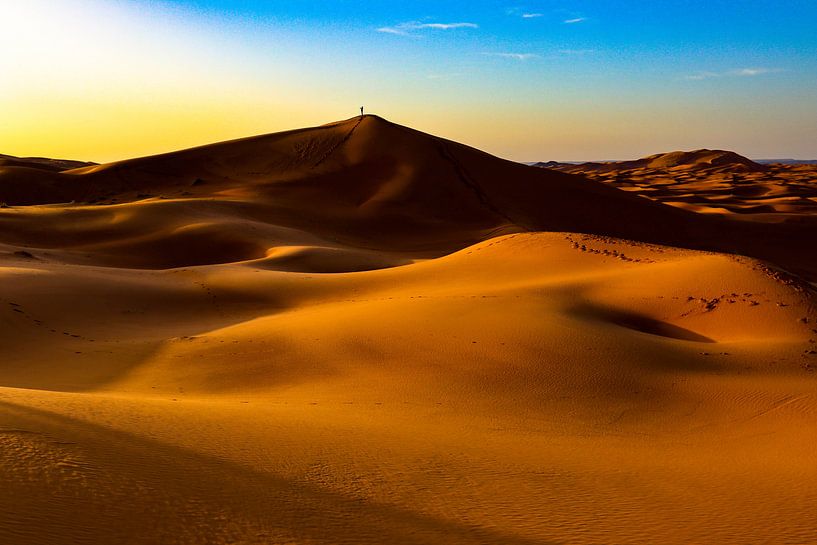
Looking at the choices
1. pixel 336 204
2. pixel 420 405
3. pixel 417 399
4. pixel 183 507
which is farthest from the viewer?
pixel 336 204

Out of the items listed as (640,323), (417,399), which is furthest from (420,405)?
(640,323)

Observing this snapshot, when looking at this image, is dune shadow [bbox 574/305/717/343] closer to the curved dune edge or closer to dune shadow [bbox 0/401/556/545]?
the curved dune edge

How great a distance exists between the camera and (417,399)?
27.5 ft

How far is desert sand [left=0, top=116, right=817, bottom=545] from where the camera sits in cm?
425

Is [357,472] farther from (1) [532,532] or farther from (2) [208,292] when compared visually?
(2) [208,292]

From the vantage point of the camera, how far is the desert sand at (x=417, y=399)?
13.9ft

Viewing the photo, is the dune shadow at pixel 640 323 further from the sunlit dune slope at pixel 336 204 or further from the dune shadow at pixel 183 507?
the sunlit dune slope at pixel 336 204

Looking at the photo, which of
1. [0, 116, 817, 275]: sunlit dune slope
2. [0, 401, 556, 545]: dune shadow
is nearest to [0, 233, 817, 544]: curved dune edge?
[0, 401, 556, 545]: dune shadow

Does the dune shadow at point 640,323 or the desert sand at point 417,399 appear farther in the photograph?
the dune shadow at point 640,323

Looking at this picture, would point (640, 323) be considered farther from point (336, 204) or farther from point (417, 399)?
point (336, 204)

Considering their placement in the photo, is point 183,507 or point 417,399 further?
point 417,399

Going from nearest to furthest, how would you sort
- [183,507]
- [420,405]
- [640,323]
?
1. [183,507]
2. [420,405]
3. [640,323]

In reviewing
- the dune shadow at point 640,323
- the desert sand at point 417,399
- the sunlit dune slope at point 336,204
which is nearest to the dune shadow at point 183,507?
the desert sand at point 417,399

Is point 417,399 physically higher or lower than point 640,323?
lower
